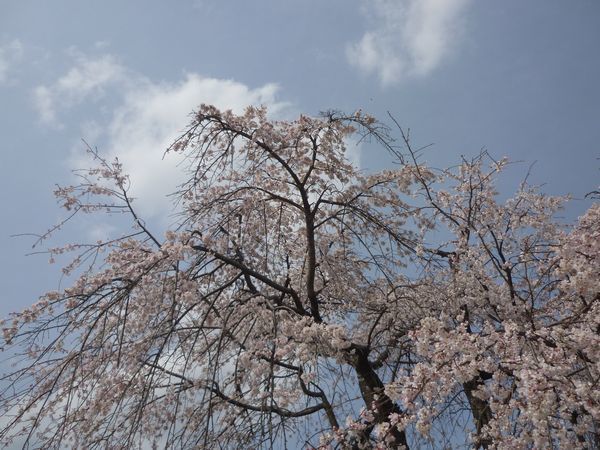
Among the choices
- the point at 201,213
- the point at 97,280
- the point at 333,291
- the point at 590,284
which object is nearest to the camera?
the point at 590,284

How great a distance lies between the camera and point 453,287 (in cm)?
571

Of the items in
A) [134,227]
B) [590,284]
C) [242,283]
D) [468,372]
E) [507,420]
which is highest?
[134,227]

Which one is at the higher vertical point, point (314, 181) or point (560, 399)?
point (314, 181)

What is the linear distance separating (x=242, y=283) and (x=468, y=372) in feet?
9.56

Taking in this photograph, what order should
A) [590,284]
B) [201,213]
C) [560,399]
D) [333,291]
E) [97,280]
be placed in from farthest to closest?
[333,291]
[201,213]
[97,280]
[590,284]
[560,399]

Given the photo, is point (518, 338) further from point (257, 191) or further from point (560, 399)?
point (257, 191)

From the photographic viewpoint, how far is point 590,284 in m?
3.64

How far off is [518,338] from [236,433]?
290 cm

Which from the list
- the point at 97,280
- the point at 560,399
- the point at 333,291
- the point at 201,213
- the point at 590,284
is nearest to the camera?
the point at 560,399

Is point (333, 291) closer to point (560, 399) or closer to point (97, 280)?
point (97, 280)

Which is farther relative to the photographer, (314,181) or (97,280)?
(314,181)

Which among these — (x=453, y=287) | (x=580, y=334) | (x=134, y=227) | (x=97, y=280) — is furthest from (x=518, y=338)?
(x=134, y=227)

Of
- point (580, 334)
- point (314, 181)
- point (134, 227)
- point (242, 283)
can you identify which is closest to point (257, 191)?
point (314, 181)

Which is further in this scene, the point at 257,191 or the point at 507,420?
the point at 257,191
